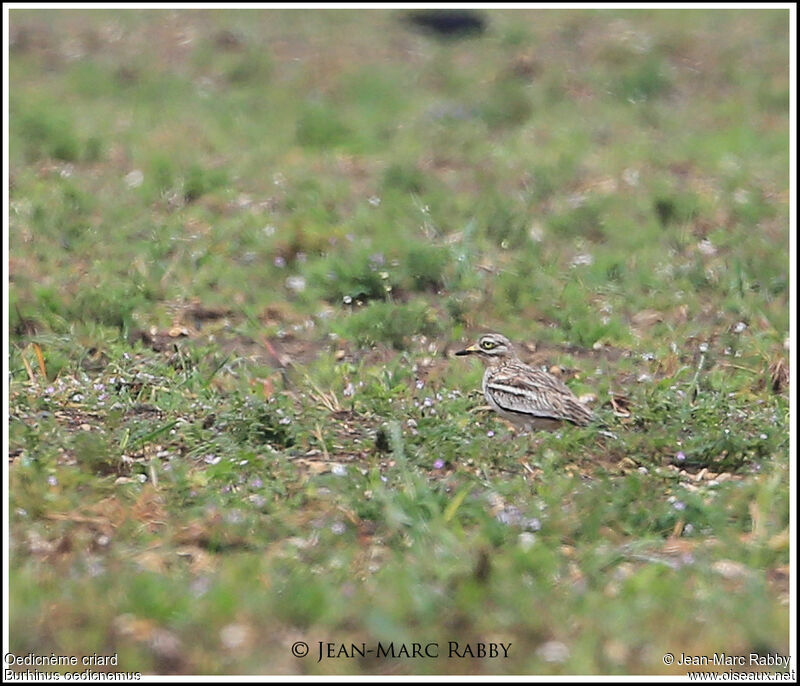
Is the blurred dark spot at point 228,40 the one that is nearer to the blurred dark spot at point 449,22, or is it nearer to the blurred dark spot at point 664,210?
the blurred dark spot at point 449,22

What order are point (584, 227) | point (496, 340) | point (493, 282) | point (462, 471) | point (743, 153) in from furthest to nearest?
point (743, 153) < point (584, 227) < point (493, 282) < point (496, 340) < point (462, 471)

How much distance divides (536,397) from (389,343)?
1.55 m

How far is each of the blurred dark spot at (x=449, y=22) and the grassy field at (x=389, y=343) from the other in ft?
1.14

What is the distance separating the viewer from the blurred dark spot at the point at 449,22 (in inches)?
625

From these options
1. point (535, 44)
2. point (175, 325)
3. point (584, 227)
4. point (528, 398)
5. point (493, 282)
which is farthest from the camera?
point (535, 44)

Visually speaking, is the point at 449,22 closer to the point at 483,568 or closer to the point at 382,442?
the point at 382,442

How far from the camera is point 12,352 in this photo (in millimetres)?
8125

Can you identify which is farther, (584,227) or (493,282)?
(584,227)

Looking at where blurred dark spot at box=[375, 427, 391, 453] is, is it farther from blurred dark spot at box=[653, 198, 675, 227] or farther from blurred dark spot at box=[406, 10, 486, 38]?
blurred dark spot at box=[406, 10, 486, 38]

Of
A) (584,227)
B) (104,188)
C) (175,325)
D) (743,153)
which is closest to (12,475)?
(175,325)

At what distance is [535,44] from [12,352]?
9.17 metres

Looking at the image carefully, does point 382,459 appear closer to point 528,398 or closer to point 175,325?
point 528,398

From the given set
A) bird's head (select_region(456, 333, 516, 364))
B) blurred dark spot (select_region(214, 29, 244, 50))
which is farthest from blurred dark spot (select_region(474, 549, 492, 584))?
blurred dark spot (select_region(214, 29, 244, 50))

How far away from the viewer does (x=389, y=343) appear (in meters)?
8.53
